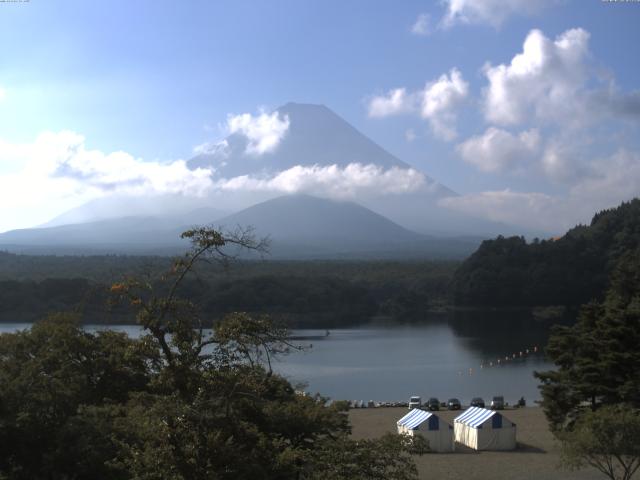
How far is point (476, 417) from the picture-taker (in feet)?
42.1

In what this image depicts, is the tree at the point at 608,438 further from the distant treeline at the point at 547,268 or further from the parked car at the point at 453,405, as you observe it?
the distant treeline at the point at 547,268

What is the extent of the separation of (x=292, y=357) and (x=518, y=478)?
1757 centimetres

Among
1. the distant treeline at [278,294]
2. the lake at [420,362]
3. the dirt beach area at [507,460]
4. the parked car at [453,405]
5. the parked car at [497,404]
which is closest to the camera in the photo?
the dirt beach area at [507,460]

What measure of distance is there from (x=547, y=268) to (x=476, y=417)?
117 ft

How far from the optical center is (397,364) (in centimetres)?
2566

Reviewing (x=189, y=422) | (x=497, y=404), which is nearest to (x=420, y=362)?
(x=497, y=404)

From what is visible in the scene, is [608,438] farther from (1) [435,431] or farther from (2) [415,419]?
(2) [415,419]

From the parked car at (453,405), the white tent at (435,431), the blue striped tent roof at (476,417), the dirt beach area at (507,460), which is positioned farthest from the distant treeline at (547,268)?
the white tent at (435,431)

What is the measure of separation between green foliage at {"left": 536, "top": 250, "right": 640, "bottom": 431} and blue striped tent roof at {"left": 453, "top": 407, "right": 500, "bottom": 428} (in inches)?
37.2

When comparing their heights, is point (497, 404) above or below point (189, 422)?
below

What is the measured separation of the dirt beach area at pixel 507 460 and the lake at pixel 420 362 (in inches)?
145

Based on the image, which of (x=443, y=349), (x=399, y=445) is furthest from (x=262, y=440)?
(x=443, y=349)

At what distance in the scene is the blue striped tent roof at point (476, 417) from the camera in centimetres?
1249

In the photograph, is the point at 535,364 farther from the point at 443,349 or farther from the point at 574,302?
the point at 574,302
